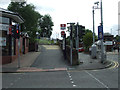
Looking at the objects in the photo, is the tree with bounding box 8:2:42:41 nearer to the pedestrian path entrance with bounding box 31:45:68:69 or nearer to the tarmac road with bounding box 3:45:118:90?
the pedestrian path entrance with bounding box 31:45:68:69

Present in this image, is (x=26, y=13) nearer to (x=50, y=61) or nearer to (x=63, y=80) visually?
(x=50, y=61)

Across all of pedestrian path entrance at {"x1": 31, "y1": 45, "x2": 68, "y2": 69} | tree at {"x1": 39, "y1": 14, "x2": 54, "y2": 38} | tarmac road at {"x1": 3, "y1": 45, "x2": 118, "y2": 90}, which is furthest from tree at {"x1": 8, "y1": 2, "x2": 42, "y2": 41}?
tree at {"x1": 39, "y1": 14, "x2": 54, "y2": 38}

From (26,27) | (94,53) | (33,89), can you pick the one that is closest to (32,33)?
(26,27)

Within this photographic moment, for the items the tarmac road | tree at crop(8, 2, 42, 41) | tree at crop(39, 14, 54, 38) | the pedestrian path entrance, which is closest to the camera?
the tarmac road

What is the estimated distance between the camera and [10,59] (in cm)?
1902

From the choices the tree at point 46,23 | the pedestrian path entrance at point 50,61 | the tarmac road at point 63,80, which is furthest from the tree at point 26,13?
the tree at point 46,23

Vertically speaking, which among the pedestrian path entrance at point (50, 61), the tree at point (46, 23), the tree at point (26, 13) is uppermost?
the tree at point (46, 23)

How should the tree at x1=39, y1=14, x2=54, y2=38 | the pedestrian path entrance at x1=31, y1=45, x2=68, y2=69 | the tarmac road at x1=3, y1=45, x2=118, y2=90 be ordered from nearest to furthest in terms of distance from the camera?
the tarmac road at x1=3, y1=45, x2=118, y2=90, the pedestrian path entrance at x1=31, y1=45, x2=68, y2=69, the tree at x1=39, y1=14, x2=54, y2=38

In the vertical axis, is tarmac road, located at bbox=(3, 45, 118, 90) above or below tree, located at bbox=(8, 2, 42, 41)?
below

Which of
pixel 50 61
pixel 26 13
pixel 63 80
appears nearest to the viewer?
pixel 63 80

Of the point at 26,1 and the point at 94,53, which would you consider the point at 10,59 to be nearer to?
the point at 94,53

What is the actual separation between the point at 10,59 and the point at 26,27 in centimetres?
1304

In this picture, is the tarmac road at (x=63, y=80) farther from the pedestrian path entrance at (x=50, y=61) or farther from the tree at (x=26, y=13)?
Result: the tree at (x=26, y=13)

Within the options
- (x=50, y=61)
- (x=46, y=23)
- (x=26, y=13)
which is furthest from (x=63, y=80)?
(x=46, y=23)
